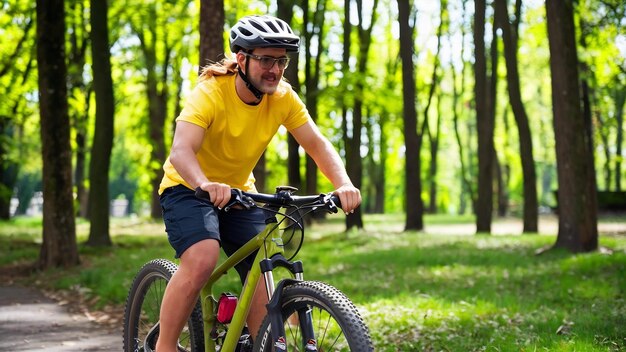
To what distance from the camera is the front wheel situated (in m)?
3.28

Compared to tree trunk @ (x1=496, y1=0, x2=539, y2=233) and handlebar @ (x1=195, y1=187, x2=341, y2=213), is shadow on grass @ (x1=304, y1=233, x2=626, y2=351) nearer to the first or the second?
handlebar @ (x1=195, y1=187, x2=341, y2=213)

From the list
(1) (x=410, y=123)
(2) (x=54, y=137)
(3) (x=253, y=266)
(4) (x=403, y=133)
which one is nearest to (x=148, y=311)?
(3) (x=253, y=266)

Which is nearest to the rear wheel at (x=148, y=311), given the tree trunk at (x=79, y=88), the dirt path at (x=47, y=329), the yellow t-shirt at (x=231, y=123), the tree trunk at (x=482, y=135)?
the yellow t-shirt at (x=231, y=123)

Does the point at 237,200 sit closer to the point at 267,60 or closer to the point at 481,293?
the point at 267,60

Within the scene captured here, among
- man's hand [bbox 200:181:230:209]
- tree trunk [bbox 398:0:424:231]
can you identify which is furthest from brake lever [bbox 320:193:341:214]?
tree trunk [bbox 398:0:424:231]

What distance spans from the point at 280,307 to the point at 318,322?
0.19 metres

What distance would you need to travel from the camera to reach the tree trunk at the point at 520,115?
1997 centimetres

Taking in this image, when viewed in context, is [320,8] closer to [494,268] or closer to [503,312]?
[494,268]

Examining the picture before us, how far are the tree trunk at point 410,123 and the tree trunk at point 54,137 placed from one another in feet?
33.9

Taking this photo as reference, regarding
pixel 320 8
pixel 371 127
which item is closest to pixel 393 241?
pixel 320 8

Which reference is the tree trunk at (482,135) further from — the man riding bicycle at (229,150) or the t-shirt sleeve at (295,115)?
the man riding bicycle at (229,150)

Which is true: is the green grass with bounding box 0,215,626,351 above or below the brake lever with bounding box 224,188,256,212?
below

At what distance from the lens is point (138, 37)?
29875 millimetres

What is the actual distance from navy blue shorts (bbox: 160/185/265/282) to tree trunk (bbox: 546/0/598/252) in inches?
421
